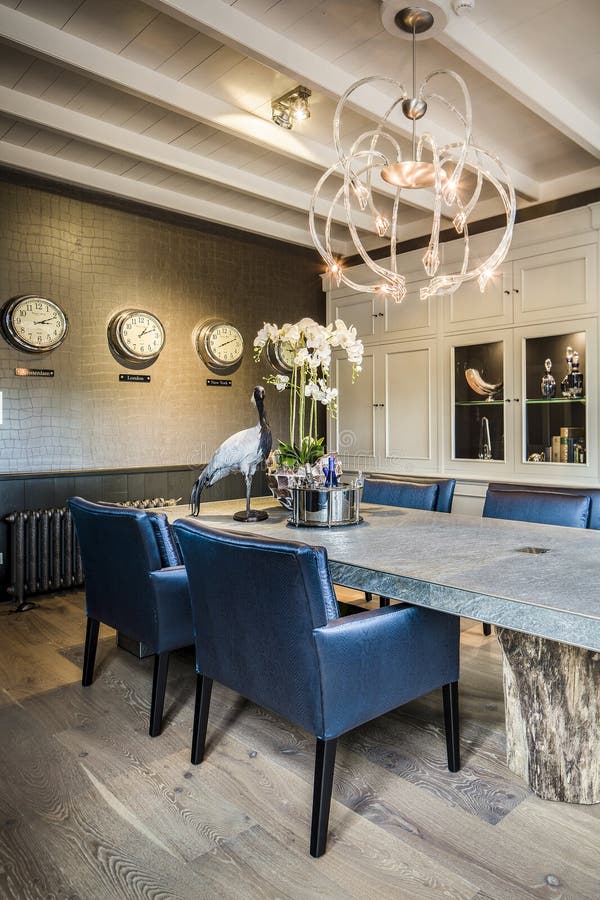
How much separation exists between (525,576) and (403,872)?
0.76 metres

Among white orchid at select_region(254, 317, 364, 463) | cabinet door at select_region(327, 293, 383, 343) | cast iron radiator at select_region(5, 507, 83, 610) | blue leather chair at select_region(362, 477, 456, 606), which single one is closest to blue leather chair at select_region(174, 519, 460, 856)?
white orchid at select_region(254, 317, 364, 463)

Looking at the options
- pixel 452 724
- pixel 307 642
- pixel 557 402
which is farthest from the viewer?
pixel 557 402

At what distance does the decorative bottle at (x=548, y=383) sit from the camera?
3783 millimetres

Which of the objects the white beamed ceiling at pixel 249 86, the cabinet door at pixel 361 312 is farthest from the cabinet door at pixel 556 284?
the cabinet door at pixel 361 312

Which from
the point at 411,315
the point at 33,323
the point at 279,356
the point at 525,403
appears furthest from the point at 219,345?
the point at 525,403

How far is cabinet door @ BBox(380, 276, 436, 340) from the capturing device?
4.40m

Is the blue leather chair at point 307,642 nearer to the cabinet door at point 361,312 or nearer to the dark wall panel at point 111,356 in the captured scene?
the dark wall panel at point 111,356

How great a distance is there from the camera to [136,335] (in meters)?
4.07

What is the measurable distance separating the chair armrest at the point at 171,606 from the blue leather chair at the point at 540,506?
1281mm

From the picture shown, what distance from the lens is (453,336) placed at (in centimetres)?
427

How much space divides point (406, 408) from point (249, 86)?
2.47 m

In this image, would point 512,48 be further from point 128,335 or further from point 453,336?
point 128,335

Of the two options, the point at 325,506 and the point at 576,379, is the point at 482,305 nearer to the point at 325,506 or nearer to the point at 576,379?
the point at 576,379

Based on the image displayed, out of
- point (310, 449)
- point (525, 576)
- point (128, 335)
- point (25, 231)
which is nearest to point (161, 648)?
point (310, 449)
